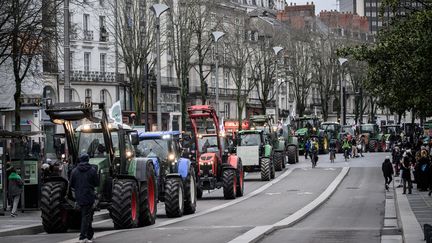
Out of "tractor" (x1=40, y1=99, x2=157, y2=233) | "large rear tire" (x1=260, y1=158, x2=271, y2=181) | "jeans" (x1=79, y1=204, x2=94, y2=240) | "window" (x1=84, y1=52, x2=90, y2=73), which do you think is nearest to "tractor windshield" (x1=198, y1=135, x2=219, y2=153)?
"large rear tire" (x1=260, y1=158, x2=271, y2=181)

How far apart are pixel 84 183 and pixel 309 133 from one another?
59342 millimetres

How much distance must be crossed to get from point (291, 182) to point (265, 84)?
4477 centimetres

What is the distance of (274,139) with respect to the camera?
62.1m

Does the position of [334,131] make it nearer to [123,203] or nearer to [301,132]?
[301,132]

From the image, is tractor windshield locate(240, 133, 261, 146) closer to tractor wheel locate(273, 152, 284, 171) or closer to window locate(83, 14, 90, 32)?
tractor wheel locate(273, 152, 284, 171)

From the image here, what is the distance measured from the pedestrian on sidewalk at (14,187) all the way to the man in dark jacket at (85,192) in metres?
11.4

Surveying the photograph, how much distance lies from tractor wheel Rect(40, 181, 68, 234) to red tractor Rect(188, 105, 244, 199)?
13.8 meters

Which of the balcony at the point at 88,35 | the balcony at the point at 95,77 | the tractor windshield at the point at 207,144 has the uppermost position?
the balcony at the point at 88,35

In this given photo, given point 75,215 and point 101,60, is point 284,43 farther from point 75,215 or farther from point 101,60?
point 75,215

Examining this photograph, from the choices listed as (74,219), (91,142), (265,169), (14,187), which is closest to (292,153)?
(265,169)

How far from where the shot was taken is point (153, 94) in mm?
92750

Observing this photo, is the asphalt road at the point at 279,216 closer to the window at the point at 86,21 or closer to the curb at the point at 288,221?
the curb at the point at 288,221

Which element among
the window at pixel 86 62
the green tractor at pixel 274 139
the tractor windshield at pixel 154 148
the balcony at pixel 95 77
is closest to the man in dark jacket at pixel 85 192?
the tractor windshield at pixel 154 148

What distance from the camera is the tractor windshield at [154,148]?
3159cm
